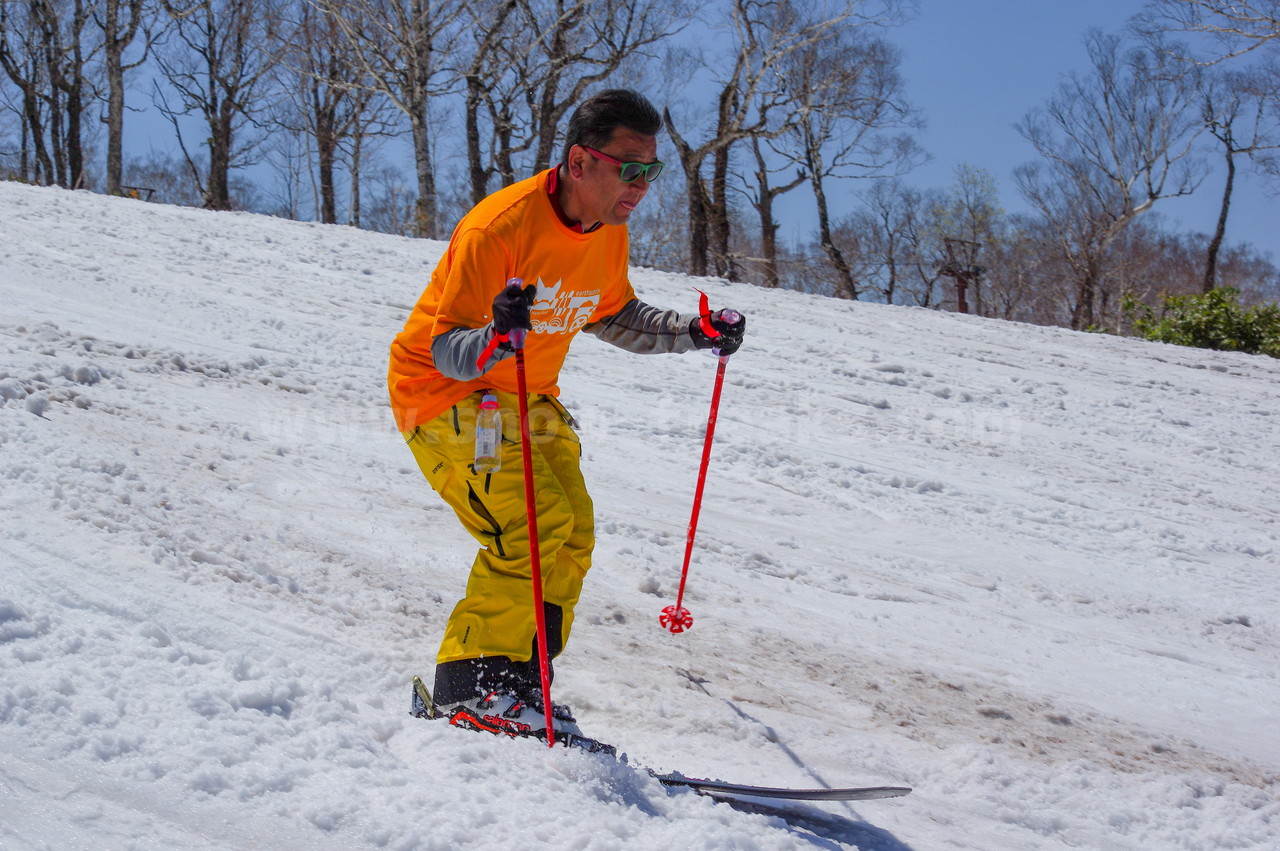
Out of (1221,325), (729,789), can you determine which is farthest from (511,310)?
(1221,325)

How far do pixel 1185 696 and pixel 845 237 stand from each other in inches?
1268

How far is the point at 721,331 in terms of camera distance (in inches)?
131

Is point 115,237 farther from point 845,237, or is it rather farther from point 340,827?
point 845,237

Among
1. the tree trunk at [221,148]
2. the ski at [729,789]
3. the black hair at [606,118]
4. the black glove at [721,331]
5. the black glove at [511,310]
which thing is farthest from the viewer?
the tree trunk at [221,148]

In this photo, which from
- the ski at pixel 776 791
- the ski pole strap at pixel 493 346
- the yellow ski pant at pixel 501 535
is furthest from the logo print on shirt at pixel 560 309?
the ski at pixel 776 791

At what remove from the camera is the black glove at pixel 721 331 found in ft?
10.9

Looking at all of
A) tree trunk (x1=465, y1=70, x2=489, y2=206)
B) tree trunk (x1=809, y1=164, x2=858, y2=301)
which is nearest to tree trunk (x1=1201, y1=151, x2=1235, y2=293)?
tree trunk (x1=809, y1=164, x2=858, y2=301)

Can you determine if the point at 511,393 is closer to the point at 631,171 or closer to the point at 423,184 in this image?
the point at 631,171

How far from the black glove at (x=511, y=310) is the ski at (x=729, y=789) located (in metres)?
1.12

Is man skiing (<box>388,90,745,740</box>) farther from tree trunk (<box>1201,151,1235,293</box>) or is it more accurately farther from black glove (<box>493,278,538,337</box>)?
tree trunk (<box>1201,151,1235,293</box>)

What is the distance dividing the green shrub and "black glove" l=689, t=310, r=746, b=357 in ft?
39.8

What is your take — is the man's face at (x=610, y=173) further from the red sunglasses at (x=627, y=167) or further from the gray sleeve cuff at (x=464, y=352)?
the gray sleeve cuff at (x=464, y=352)

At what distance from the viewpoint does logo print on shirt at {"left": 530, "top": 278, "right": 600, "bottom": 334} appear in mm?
2793

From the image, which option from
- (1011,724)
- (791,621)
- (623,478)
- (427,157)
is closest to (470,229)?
(791,621)
